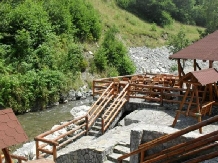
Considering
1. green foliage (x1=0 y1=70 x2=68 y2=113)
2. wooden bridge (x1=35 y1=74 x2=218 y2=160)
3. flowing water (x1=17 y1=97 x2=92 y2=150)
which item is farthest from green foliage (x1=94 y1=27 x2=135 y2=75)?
wooden bridge (x1=35 y1=74 x2=218 y2=160)

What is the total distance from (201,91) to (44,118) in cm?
911

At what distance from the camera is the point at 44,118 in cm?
1827

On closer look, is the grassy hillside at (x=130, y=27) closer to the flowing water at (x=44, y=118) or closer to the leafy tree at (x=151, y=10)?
the leafy tree at (x=151, y=10)

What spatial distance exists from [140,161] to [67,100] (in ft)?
47.6

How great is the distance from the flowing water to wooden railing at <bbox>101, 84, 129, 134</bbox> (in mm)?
3820

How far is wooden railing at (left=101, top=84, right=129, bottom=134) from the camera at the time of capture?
44.9ft

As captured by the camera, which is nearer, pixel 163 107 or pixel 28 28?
pixel 163 107

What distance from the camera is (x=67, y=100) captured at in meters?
22.0

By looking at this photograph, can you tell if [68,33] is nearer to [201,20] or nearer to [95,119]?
[95,119]

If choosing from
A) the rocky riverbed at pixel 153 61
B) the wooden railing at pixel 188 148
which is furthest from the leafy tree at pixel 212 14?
the wooden railing at pixel 188 148

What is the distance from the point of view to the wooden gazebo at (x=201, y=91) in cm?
1136

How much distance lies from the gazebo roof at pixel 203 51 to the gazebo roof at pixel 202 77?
1201 mm

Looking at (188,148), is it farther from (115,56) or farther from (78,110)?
(115,56)

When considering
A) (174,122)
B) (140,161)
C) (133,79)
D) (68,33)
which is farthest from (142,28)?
(140,161)
